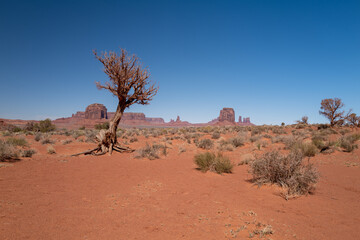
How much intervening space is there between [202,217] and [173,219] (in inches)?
22.4

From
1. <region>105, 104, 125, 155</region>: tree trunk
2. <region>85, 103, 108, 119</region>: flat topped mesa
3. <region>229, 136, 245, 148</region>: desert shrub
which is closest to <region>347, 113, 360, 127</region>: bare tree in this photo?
<region>229, 136, 245, 148</region>: desert shrub

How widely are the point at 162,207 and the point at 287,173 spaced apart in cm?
360

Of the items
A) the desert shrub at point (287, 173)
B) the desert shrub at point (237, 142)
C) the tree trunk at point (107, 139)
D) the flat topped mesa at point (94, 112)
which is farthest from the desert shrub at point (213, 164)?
the flat topped mesa at point (94, 112)

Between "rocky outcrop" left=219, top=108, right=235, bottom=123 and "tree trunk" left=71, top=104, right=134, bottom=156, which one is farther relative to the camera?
"rocky outcrop" left=219, top=108, right=235, bottom=123

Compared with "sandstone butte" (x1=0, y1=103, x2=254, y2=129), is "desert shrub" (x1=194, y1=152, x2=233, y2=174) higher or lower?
lower

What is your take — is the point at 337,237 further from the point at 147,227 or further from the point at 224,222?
the point at 147,227

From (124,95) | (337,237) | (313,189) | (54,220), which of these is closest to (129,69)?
(124,95)

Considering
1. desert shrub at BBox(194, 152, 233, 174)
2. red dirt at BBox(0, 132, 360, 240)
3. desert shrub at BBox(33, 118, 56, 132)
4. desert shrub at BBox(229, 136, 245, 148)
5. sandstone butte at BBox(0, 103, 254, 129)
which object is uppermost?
sandstone butte at BBox(0, 103, 254, 129)

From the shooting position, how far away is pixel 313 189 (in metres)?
5.44

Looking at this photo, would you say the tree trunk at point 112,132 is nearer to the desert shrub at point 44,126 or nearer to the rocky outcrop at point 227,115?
the desert shrub at point 44,126

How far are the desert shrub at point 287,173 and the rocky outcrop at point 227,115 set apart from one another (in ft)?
439

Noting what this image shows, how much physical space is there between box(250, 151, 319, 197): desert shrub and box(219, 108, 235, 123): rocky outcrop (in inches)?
5272

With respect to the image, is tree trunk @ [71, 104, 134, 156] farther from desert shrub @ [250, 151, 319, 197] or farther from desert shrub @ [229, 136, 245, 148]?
desert shrub @ [229, 136, 245, 148]

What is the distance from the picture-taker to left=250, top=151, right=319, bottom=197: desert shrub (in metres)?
4.94
